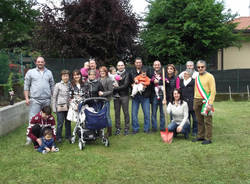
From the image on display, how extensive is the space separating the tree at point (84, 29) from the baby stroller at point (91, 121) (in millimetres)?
8421

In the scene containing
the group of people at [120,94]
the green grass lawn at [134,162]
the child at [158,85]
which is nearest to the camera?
the green grass lawn at [134,162]

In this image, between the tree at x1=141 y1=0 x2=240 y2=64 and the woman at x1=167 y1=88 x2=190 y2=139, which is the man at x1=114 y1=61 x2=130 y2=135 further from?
the tree at x1=141 y1=0 x2=240 y2=64

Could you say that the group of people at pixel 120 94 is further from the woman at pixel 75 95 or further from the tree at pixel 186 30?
the tree at pixel 186 30

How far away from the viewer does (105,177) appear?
4090 mm

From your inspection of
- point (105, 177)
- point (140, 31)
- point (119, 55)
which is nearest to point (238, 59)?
point (140, 31)

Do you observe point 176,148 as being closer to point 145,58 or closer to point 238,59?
point 145,58

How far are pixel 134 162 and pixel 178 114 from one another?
85.1 inches

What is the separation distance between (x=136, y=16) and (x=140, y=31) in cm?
90

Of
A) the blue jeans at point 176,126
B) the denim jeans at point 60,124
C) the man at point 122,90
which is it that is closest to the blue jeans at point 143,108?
the man at point 122,90

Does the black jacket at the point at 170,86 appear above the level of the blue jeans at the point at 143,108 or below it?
above

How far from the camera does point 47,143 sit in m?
5.49

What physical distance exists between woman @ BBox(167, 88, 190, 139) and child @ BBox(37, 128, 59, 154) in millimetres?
2661

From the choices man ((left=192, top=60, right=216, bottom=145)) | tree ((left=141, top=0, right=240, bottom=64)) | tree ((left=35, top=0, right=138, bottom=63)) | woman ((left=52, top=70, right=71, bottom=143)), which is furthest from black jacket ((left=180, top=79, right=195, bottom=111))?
tree ((left=141, top=0, right=240, bottom=64))

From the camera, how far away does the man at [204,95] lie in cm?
570
